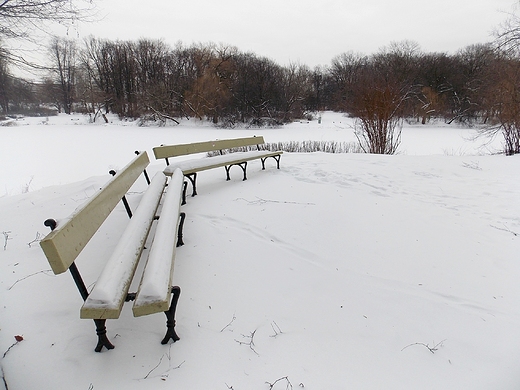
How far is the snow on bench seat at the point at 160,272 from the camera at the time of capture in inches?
58.4

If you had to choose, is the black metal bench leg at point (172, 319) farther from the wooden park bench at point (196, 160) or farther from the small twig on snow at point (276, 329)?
the wooden park bench at point (196, 160)

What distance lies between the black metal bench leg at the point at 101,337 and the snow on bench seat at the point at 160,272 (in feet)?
0.97

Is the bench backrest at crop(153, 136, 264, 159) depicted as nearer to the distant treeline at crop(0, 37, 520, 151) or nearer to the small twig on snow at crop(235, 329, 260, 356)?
the small twig on snow at crop(235, 329, 260, 356)

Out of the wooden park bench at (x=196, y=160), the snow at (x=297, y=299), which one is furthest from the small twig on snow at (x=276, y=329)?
the wooden park bench at (x=196, y=160)

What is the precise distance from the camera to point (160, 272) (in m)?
1.69

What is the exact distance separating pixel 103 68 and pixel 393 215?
42.1 m

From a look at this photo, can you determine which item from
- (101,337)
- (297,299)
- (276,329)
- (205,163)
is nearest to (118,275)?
(101,337)

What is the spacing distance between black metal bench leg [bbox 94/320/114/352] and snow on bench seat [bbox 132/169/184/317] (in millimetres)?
296

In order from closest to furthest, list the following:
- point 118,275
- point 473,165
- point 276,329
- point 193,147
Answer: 1. point 118,275
2. point 276,329
3. point 193,147
4. point 473,165

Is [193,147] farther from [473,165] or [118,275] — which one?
[473,165]

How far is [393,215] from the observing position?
3684 mm

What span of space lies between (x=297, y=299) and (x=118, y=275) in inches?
Answer: 51.4

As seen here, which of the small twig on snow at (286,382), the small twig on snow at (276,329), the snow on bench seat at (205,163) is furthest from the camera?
the snow on bench seat at (205,163)

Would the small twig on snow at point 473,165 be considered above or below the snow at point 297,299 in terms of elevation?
above
